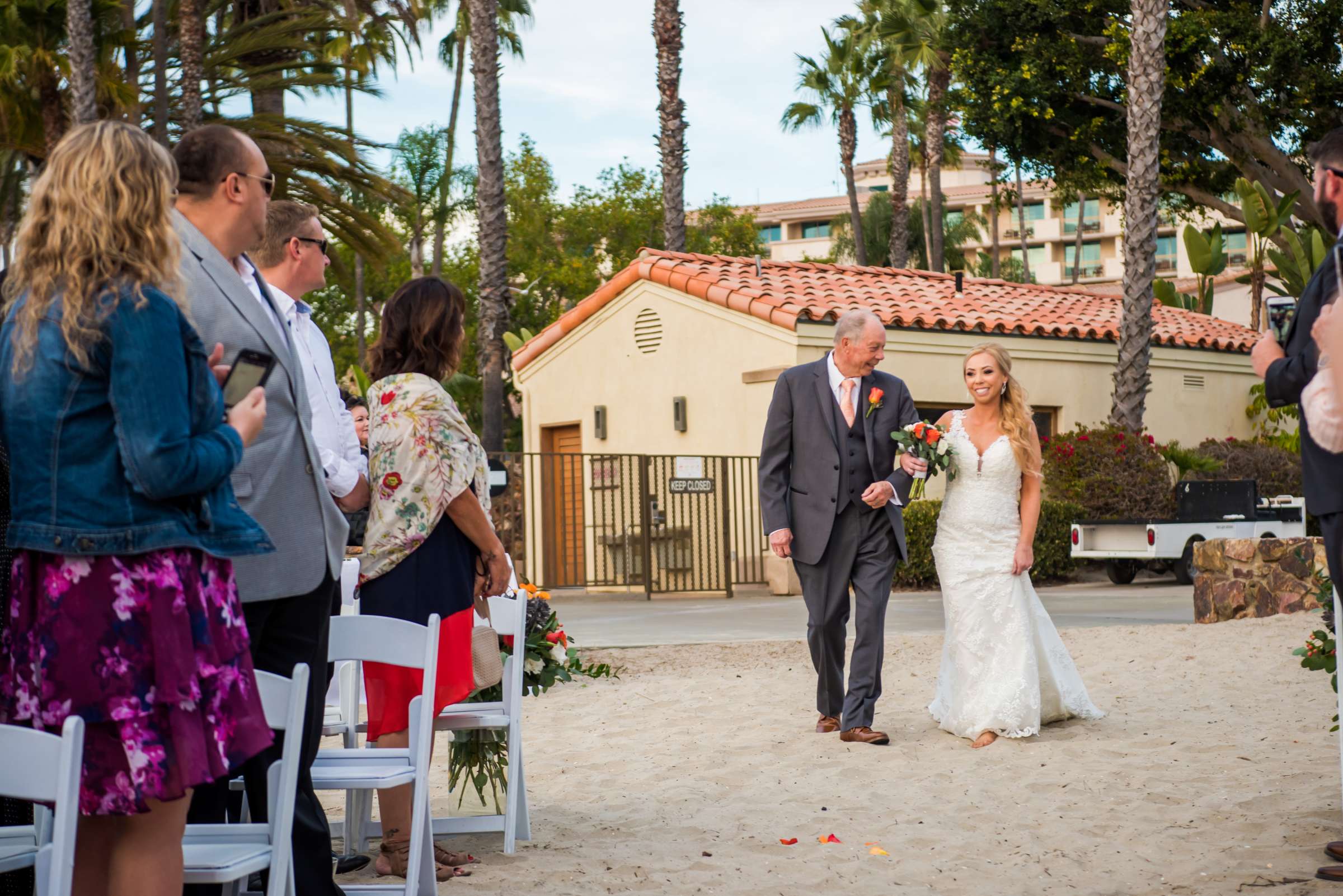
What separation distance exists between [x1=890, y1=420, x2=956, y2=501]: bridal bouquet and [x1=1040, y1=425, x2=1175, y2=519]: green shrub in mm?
11250

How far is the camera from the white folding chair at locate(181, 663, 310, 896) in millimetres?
2865

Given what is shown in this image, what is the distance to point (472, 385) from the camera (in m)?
30.5

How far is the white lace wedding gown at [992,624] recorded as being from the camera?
7.05m

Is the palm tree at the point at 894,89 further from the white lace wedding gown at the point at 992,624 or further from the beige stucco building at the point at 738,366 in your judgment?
the white lace wedding gown at the point at 992,624

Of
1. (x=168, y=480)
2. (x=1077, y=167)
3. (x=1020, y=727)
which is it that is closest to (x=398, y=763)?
(x=168, y=480)

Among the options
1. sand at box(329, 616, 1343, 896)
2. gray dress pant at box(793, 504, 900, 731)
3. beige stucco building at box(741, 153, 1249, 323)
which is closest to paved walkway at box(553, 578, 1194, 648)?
sand at box(329, 616, 1343, 896)

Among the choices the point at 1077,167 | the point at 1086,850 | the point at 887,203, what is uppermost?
the point at 887,203

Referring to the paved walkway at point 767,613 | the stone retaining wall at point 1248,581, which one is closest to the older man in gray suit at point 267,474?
the paved walkway at point 767,613

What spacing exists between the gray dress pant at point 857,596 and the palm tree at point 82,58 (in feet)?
39.6

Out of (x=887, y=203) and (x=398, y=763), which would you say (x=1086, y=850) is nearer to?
(x=398, y=763)

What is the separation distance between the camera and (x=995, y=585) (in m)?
7.14

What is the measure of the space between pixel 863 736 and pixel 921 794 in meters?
1.13

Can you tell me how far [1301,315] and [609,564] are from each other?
15730 mm

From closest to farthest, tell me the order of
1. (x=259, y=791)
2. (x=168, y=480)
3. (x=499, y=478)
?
(x=168, y=480) → (x=259, y=791) → (x=499, y=478)
